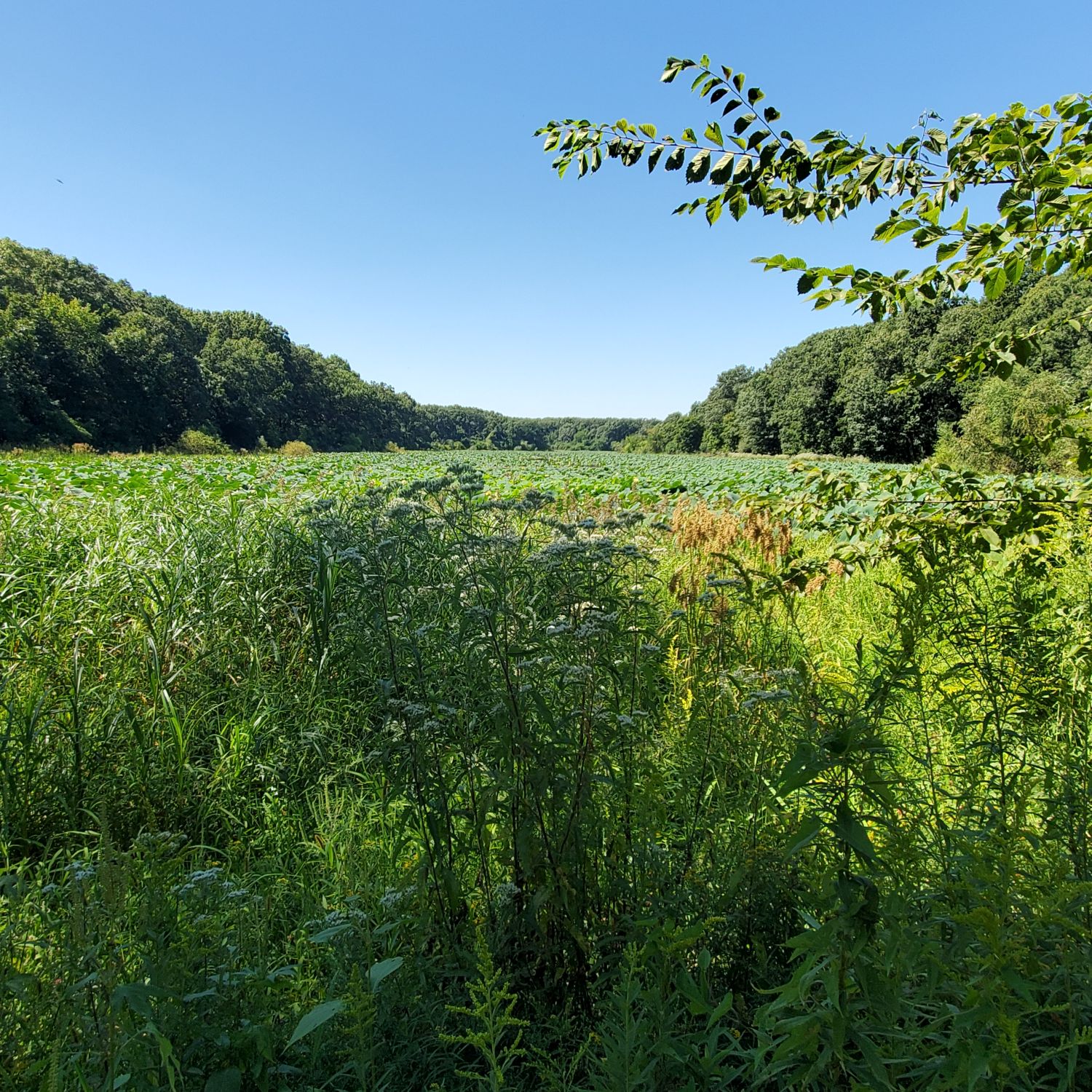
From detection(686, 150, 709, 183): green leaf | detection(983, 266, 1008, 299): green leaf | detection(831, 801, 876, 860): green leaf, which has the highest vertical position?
detection(686, 150, 709, 183): green leaf

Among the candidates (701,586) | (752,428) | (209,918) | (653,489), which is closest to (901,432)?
(752,428)

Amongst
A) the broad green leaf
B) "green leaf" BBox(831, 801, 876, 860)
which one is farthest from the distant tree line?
the broad green leaf

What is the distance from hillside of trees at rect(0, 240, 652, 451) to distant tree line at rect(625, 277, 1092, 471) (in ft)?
167

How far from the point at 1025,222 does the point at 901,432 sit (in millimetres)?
57442

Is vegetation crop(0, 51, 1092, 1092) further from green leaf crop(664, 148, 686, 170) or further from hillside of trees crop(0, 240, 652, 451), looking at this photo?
hillside of trees crop(0, 240, 652, 451)

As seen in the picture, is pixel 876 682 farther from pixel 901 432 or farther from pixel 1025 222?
pixel 901 432

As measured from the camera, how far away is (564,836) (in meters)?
1.75

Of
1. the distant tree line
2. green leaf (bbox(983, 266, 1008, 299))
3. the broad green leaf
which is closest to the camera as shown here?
the broad green leaf

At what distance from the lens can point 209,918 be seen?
5.41 feet

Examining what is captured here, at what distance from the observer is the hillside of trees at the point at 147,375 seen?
4500cm

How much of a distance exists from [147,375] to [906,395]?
194 ft

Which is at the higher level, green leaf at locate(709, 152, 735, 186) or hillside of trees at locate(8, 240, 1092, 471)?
hillside of trees at locate(8, 240, 1092, 471)

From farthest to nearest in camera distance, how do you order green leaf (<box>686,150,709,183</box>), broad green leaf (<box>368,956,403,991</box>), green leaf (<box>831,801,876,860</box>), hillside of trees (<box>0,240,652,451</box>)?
hillside of trees (<box>0,240,652,451</box>)
green leaf (<box>686,150,709,183</box>)
broad green leaf (<box>368,956,403,991</box>)
green leaf (<box>831,801,876,860</box>)

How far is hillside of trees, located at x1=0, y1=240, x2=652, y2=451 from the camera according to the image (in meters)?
45.0
